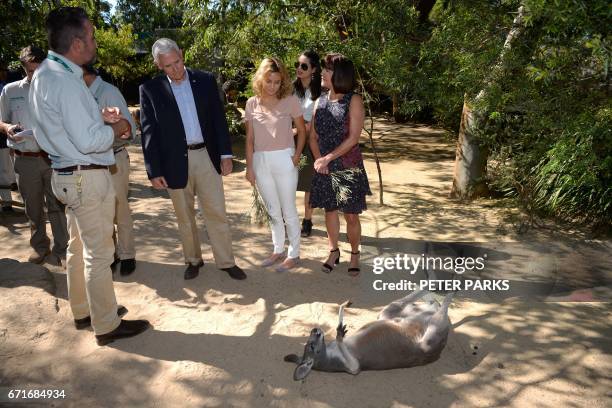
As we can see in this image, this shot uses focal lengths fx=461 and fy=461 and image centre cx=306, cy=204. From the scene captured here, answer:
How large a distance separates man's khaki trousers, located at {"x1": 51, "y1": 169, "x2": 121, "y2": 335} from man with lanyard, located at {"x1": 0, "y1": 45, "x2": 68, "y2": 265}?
5.05 ft

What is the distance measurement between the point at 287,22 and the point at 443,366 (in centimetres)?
431

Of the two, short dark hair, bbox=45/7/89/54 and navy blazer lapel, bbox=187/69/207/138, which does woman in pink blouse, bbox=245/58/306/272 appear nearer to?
navy blazer lapel, bbox=187/69/207/138

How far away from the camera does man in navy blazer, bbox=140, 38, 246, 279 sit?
3.69m

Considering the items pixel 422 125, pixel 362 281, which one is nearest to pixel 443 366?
pixel 362 281

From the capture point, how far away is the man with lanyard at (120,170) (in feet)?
12.6

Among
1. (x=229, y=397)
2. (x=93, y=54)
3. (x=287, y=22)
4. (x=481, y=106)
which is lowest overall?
(x=229, y=397)

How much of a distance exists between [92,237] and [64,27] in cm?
131

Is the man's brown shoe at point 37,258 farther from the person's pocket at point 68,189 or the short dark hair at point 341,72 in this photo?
the short dark hair at point 341,72

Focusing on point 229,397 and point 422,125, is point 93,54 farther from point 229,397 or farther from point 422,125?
point 422,125

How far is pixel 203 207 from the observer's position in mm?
4031

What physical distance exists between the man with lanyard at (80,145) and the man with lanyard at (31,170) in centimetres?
160

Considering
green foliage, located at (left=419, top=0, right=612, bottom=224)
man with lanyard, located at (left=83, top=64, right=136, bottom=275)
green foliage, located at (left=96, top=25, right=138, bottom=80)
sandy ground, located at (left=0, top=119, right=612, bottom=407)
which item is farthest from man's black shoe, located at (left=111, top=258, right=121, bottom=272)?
green foliage, located at (left=96, top=25, right=138, bottom=80)

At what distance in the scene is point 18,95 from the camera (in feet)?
14.6

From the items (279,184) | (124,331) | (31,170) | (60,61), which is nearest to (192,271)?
(124,331)
